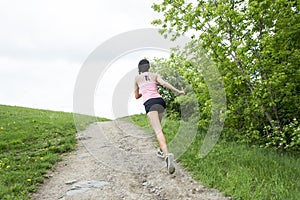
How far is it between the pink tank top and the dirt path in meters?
2.19

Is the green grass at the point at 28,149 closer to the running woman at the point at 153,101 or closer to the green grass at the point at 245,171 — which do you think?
the running woman at the point at 153,101

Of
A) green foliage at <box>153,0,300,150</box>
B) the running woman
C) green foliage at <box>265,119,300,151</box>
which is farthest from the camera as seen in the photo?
green foliage at <box>153,0,300,150</box>

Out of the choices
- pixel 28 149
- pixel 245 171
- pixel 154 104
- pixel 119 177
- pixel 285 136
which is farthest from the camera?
pixel 28 149

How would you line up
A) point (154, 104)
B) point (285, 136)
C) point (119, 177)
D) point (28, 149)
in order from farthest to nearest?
point (28, 149), point (285, 136), point (119, 177), point (154, 104)

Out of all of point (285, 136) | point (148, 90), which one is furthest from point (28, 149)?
point (285, 136)

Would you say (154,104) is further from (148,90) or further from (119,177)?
(119,177)

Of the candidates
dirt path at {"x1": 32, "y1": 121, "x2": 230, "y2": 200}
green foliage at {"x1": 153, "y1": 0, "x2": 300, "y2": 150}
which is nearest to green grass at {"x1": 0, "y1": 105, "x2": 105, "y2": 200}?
dirt path at {"x1": 32, "y1": 121, "x2": 230, "y2": 200}

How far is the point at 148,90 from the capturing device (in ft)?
25.9

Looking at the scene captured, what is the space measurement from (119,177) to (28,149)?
18.3ft

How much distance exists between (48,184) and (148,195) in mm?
2999

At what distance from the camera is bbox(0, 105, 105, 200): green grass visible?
26.8ft

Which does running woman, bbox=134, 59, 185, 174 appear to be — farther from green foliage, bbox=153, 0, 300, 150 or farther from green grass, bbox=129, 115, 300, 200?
green foliage, bbox=153, 0, 300, 150

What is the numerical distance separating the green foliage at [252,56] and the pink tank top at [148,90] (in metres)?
2.86

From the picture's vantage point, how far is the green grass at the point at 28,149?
816cm
